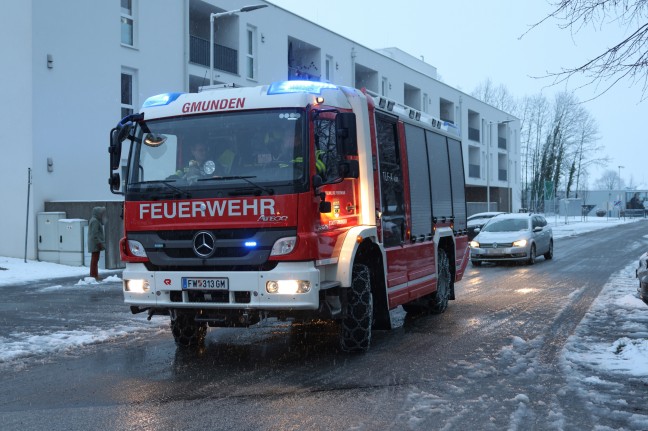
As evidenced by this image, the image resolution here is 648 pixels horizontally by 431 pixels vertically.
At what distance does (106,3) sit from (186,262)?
18.5 meters

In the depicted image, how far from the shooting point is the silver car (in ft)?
68.4

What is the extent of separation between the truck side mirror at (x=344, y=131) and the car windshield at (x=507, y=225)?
15637mm

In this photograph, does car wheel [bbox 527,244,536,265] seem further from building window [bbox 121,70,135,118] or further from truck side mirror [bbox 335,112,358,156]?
truck side mirror [bbox 335,112,358,156]

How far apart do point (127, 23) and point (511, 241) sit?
1446cm

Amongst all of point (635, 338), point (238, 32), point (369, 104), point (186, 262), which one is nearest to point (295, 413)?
point (186, 262)

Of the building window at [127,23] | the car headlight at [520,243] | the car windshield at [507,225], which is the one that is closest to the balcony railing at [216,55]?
the building window at [127,23]

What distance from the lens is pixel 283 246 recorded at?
6945 mm

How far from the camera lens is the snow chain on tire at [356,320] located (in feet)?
25.6

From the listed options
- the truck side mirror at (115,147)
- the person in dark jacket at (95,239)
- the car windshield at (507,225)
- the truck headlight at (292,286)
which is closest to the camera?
the truck headlight at (292,286)

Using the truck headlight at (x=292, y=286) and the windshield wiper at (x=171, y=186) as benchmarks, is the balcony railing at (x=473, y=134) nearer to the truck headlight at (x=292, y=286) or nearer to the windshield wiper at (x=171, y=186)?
the windshield wiper at (x=171, y=186)

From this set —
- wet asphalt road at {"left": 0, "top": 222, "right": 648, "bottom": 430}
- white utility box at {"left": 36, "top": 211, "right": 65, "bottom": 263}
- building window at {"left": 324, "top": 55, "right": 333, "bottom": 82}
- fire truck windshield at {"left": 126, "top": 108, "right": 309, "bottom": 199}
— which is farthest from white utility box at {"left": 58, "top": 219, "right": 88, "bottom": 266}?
building window at {"left": 324, "top": 55, "right": 333, "bottom": 82}

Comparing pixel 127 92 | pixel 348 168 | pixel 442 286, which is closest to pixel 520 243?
pixel 442 286

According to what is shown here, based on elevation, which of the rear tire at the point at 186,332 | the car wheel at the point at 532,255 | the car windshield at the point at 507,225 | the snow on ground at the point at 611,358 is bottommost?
the snow on ground at the point at 611,358

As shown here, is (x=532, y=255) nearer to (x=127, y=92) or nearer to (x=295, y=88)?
(x=127, y=92)
